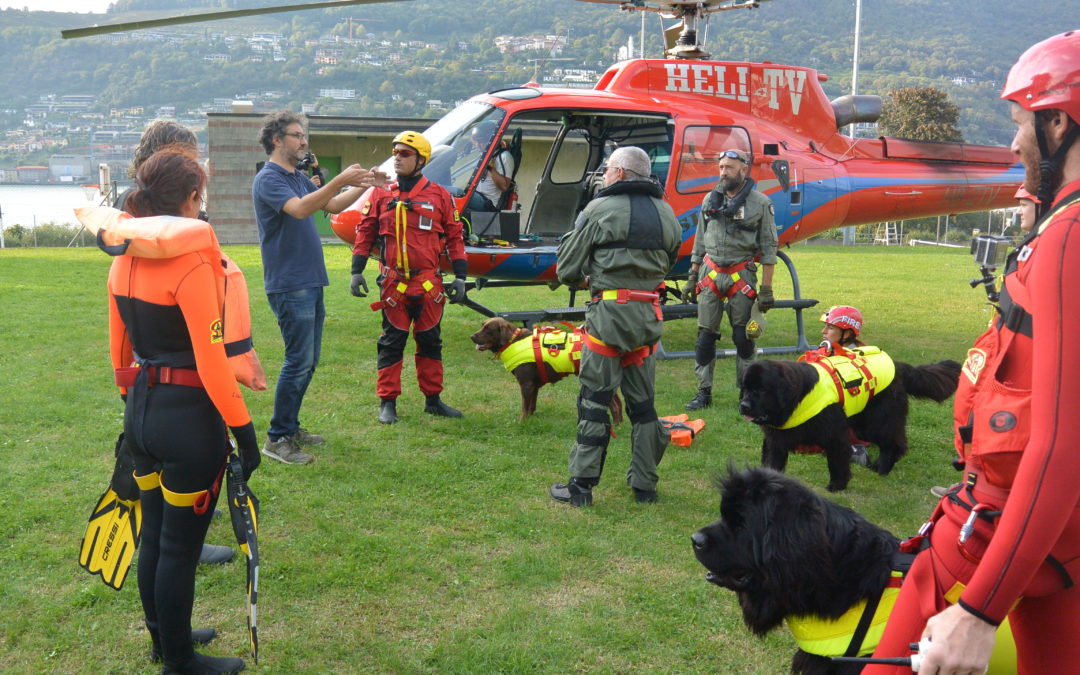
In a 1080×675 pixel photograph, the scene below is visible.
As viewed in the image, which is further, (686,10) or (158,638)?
(686,10)

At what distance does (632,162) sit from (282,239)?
97.3 inches

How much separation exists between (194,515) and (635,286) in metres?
2.93

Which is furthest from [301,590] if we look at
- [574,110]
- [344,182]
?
[574,110]

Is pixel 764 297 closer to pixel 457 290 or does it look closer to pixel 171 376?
pixel 457 290

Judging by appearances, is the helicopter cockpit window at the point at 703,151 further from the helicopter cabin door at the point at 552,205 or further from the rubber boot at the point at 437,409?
the rubber boot at the point at 437,409

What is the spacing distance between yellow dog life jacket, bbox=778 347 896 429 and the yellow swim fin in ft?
12.1

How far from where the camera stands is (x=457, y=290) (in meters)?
6.88

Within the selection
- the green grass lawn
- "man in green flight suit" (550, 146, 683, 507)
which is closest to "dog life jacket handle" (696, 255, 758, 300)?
the green grass lawn

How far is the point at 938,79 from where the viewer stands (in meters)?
72.6

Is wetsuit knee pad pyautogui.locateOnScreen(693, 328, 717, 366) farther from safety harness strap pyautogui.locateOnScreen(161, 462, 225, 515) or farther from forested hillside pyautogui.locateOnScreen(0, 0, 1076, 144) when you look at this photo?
forested hillside pyautogui.locateOnScreen(0, 0, 1076, 144)

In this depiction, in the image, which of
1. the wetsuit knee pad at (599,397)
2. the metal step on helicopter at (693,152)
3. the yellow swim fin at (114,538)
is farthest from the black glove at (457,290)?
the yellow swim fin at (114,538)

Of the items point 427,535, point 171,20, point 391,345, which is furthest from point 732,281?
point 171,20

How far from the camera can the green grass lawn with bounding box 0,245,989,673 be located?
3.59 metres

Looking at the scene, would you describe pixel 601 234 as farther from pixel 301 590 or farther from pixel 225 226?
pixel 225 226
